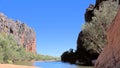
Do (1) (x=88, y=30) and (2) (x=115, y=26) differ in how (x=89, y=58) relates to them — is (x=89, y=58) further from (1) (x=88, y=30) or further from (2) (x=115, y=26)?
(2) (x=115, y=26)

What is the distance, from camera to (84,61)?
113 meters

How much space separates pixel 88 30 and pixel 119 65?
2203 inches

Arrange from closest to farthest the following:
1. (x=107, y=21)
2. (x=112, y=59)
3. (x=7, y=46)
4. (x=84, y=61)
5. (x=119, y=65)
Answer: (x=119, y=65) → (x=112, y=59) → (x=107, y=21) → (x=7, y=46) → (x=84, y=61)

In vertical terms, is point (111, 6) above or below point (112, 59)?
above

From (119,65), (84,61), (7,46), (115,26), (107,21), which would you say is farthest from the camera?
(84,61)

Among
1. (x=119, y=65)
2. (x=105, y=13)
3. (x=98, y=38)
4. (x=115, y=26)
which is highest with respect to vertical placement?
(x=105, y=13)

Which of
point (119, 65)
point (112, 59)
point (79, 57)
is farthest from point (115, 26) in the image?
point (79, 57)

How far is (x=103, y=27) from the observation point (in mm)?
60500

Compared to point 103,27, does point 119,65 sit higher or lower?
lower

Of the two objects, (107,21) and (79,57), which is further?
(79,57)

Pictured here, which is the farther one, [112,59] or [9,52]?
[9,52]

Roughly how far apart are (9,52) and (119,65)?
341 ft

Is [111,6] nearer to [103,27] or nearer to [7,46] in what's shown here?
[103,27]

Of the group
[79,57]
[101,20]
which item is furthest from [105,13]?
[79,57]
